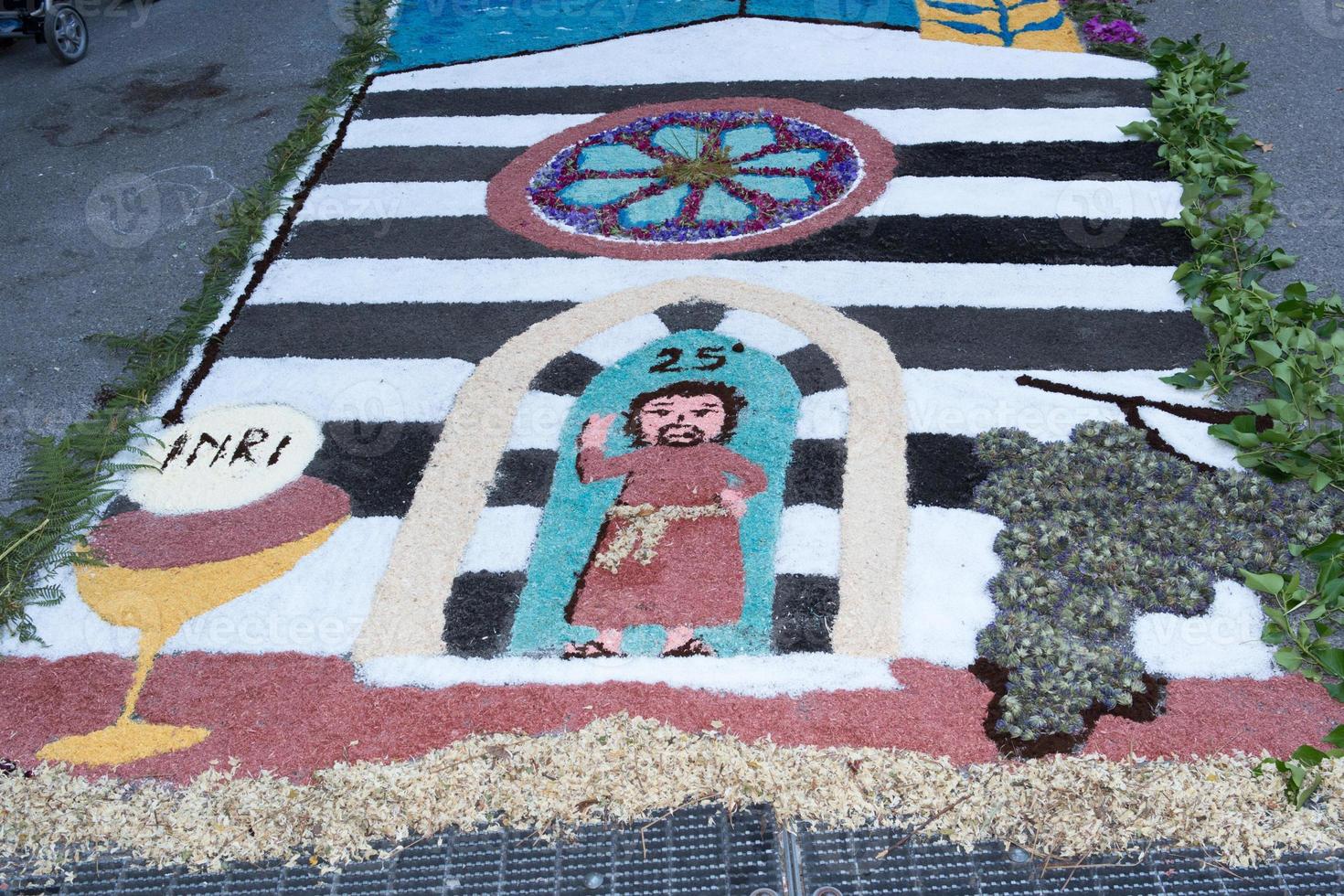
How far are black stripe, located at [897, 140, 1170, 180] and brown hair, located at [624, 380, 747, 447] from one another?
5.63 ft

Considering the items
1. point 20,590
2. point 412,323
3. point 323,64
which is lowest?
point 20,590

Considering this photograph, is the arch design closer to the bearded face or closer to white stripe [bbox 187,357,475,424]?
the bearded face

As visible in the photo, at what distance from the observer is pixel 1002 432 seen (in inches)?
127

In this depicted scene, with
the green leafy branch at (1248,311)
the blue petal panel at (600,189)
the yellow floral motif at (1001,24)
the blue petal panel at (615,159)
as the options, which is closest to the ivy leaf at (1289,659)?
the green leafy branch at (1248,311)

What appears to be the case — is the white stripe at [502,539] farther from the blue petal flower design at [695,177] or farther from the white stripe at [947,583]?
the blue petal flower design at [695,177]

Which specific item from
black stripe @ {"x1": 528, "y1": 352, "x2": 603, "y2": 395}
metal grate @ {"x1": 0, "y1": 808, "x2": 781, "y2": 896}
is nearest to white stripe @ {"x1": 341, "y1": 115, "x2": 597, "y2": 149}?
black stripe @ {"x1": 528, "y1": 352, "x2": 603, "y2": 395}

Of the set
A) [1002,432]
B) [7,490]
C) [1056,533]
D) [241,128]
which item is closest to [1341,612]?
[1056,533]

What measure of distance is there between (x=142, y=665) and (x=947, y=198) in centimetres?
341

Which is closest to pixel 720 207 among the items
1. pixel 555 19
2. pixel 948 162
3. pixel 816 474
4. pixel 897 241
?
pixel 897 241

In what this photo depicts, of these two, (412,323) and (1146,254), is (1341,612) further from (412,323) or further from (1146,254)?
(412,323)

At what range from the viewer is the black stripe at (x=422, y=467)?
3.11 meters

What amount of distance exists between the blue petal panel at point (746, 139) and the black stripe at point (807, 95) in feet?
Answer: 1.31

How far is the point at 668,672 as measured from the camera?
266 cm

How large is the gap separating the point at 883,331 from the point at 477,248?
1.70 m
